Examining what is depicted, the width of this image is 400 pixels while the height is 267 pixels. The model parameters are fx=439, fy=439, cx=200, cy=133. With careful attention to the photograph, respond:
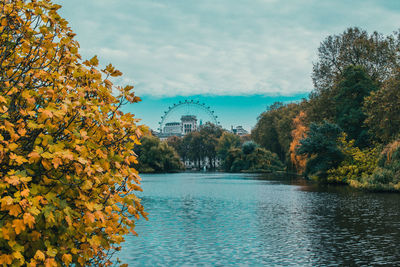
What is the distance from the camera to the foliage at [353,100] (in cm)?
5516

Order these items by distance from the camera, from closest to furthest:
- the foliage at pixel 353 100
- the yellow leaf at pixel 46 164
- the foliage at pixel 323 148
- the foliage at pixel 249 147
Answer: the yellow leaf at pixel 46 164, the foliage at pixel 323 148, the foliage at pixel 353 100, the foliage at pixel 249 147

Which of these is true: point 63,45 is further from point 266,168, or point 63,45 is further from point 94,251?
point 266,168

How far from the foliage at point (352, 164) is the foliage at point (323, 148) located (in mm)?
777

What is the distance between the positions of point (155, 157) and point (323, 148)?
6012 cm

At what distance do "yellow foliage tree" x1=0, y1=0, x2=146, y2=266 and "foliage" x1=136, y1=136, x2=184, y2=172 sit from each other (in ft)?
322

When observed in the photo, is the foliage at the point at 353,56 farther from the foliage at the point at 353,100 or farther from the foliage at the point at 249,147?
the foliage at the point at 249,147

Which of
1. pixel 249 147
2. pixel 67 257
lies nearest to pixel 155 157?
pixel 249 147

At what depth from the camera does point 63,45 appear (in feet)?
20.1

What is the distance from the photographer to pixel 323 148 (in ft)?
175

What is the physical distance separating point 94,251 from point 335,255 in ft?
35.1

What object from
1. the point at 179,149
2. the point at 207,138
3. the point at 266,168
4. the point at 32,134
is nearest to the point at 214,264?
the point at 32,134

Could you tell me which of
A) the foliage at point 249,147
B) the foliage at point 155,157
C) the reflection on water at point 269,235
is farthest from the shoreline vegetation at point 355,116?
the foliage at point 155,157

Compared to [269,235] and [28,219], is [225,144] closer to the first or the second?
[269,235]

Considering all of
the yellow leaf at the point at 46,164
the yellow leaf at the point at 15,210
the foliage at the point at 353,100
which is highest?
the foliage at the point at 353,100
